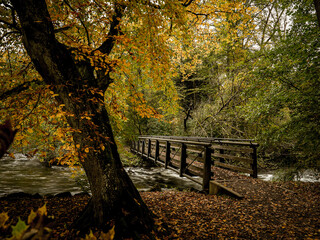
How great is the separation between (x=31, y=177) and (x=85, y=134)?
941 centimetres

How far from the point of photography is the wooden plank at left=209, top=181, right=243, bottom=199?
4.93 m

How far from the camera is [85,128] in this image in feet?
9.04

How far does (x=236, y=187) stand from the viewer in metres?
5.44

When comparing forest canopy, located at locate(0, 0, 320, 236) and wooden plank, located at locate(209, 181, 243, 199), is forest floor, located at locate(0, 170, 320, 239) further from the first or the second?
forest canopy, located at locate(0, 0, 320, 236)

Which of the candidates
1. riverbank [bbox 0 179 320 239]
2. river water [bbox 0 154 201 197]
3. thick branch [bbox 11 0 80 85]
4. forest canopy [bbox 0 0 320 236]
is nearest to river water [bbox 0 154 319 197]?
river water [bbox 0 154 201 197]

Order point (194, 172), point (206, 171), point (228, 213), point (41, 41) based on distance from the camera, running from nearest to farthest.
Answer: point (41, 41) → point (228, 213) → point (206, 171) → point (194, 172)

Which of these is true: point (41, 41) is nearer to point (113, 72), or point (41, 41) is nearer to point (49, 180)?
point (113, 72)

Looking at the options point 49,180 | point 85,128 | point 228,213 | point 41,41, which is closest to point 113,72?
point 41,41

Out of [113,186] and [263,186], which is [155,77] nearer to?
[113,186]

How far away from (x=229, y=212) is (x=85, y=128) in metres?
3.66

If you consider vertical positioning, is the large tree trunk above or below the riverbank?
above

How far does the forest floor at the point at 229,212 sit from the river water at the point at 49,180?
2131 mm

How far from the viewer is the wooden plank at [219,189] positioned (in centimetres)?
493

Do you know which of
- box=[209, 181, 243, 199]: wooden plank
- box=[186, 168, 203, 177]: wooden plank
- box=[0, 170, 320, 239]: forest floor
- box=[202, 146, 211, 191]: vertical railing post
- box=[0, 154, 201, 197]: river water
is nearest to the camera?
box=[0, 170, 320, 239]: forest floor
